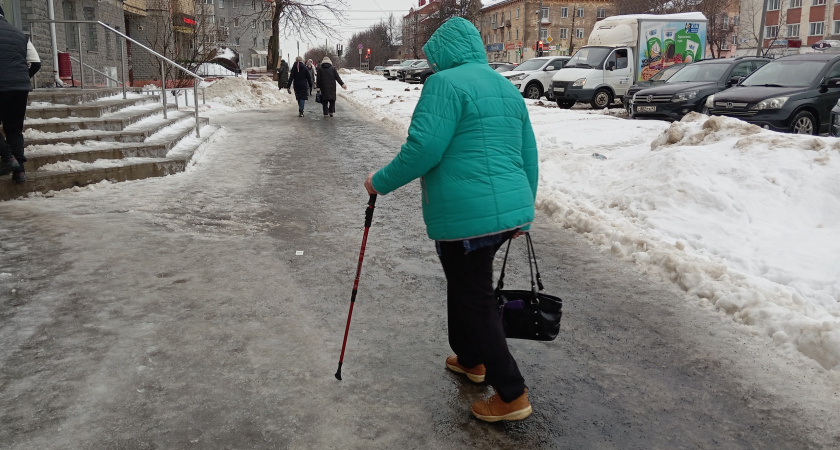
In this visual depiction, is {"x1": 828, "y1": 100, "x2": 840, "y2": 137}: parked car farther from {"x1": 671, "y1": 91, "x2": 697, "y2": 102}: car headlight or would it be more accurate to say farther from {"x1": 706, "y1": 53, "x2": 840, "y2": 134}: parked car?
{"x1": 671, "y1": 91, "x2": 697, "y2": 102}: car headlight

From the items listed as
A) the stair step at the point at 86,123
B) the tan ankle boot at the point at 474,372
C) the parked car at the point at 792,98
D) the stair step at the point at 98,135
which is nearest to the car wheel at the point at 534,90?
the parked car at the point at 792,98

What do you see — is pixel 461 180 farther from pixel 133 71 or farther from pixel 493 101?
pixel 133 71

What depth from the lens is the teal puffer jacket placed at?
9.24 ft

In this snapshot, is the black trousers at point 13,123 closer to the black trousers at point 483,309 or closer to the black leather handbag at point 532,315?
the black trousers at point 483,309

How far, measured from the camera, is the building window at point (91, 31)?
→ 2541 centimetres

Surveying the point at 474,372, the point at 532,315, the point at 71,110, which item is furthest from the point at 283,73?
the point at 532,315

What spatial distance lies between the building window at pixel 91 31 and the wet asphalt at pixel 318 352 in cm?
2168

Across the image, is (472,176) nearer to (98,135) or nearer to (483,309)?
(483,309)

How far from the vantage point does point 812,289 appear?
468cm

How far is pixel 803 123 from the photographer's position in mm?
12320

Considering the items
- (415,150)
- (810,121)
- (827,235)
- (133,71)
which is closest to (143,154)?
(415,150)

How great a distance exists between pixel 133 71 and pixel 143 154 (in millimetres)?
27796

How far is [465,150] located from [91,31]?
88.2 feet

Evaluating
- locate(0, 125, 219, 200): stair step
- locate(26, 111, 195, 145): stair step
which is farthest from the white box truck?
locate(0, 125, 219, 200): stair step
